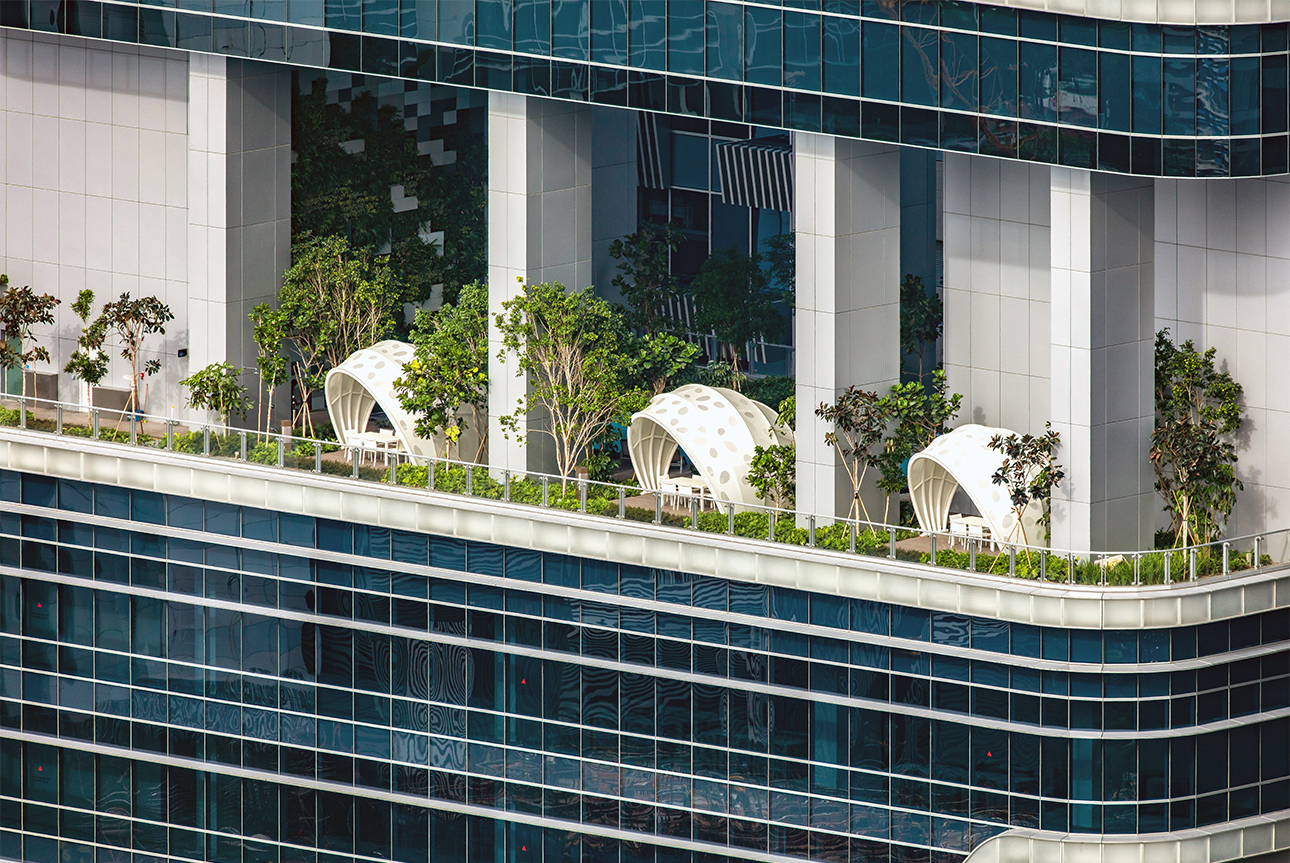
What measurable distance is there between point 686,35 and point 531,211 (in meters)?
7.23

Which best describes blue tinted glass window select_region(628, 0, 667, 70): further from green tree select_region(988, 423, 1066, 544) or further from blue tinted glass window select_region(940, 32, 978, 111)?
green tree select_region(988, 423, 1066, 544)

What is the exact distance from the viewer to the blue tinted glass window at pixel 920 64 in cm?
6812

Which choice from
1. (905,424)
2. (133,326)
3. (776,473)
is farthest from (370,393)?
(905,424)

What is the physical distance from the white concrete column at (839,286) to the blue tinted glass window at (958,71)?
12.3ft

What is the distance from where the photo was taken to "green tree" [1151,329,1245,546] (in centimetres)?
6981

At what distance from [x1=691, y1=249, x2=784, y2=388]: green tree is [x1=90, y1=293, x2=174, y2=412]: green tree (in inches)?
606

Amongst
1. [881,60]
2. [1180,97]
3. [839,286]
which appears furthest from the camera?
[839,286]

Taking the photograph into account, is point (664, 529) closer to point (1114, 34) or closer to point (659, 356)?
point (659, 356)

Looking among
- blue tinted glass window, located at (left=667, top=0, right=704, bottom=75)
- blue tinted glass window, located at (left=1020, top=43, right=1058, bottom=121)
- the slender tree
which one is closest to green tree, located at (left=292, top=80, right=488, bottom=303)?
the slender tree

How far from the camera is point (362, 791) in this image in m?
78.2

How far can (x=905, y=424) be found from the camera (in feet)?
240

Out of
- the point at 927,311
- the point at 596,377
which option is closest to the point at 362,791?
the point at 596,377

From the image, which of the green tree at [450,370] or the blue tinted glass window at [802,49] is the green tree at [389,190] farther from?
the blue tinted glass window at [802,49]

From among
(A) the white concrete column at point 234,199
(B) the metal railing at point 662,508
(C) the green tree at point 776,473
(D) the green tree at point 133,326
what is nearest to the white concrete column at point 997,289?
(C) the green tree at point 776,473
